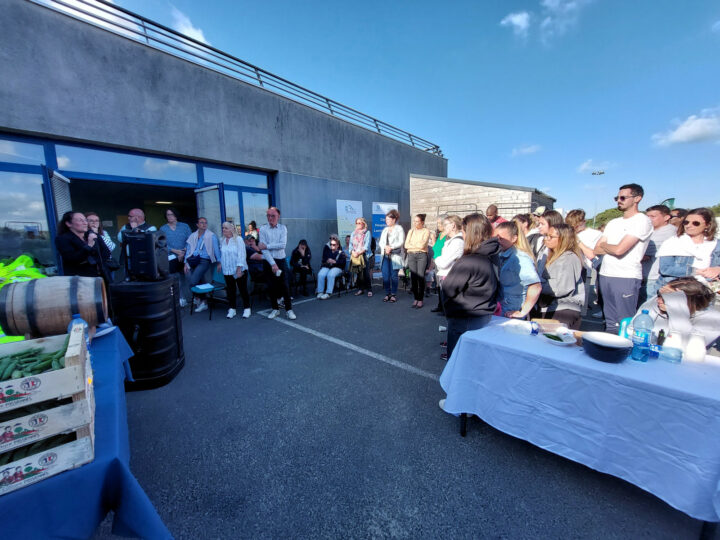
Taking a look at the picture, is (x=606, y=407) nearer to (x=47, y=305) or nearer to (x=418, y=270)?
(x=47, y=305)

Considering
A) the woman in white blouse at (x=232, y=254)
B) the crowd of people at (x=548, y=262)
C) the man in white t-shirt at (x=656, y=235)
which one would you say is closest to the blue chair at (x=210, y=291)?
the crowd of people at (x=548, y=262)

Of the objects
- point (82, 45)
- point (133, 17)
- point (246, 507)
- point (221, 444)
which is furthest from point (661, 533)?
point (133, 17)

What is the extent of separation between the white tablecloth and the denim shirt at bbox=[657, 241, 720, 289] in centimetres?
244

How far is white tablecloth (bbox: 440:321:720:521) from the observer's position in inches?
54.6

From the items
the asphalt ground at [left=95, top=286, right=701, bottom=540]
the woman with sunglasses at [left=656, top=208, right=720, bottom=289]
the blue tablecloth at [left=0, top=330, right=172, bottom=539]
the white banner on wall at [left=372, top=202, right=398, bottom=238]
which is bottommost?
the asphalt ground at [left=95, top=286, right=701, bottom=540]

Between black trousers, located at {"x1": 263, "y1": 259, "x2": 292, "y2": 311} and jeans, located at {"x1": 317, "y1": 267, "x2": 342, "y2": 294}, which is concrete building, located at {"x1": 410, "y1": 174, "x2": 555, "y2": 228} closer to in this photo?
jeans, located at {"x1": 317, "y1": 267, "x2": 342, "y2": 294}

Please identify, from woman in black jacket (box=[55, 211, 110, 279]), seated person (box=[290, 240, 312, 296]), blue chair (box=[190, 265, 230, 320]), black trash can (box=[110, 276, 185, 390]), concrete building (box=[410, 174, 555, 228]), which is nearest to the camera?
black trash can (box=[110, 276, 185, 390])

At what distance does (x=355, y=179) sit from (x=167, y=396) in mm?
8517

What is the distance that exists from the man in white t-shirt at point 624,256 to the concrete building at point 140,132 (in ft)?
20.6

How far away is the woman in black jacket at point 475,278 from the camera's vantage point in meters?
2.45

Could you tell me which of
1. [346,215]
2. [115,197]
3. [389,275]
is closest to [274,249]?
[389,275]

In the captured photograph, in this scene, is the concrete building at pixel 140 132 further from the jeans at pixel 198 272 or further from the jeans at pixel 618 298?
the jeans at pixel 618 298

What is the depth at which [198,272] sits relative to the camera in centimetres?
575

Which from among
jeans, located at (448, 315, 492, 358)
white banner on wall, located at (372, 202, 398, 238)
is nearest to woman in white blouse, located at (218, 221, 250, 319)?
jeans, located at (448, 315, 492, 358)
